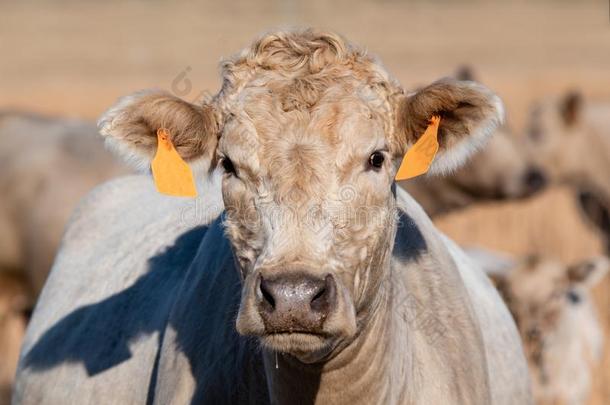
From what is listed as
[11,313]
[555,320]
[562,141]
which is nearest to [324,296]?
[555,320]

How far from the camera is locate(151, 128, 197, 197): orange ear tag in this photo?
14.4 ft

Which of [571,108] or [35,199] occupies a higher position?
[35,199]

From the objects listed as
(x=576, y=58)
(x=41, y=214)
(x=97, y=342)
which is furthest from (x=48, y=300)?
(x=576, y=58)

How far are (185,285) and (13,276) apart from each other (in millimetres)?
6622

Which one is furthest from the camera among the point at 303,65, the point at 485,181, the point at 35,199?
the point at 485,181

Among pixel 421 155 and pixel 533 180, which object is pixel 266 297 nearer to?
pixel 421 155

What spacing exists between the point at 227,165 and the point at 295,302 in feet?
2.38

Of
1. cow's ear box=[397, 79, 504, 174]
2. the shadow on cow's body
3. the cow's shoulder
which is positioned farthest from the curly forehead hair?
the cow's shoulder

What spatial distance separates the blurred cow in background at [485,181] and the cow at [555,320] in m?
2.57

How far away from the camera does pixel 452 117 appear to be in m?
4.41

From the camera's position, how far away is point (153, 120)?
14.4 ft

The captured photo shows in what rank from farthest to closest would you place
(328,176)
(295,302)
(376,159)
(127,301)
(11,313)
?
(11,313) < (127,301) < (376,159) < (328,176) < (295,302)

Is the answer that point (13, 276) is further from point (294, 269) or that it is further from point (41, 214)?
point (294, 269)

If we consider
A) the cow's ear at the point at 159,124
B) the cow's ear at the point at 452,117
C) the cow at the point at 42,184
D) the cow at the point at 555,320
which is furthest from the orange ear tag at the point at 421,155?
the cow at the point at 42,184
